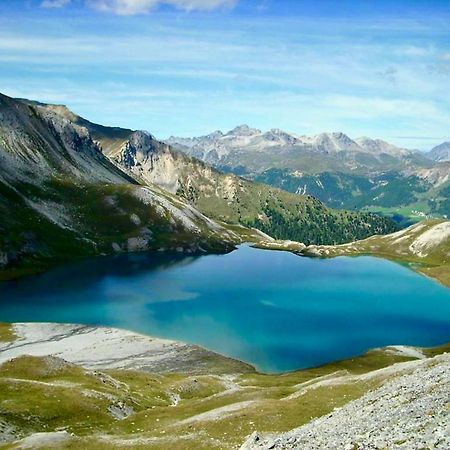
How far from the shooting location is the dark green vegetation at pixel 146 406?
52.2 meters

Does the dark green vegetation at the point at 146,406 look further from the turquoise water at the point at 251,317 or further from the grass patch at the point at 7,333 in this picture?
the grass patch at the point at 7,333

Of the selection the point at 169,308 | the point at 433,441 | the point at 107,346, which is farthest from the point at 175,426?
the point at 169,308

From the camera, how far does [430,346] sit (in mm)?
141250

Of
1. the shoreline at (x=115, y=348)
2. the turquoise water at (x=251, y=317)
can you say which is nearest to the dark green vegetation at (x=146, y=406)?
the shoreline at (x=115, y=348)

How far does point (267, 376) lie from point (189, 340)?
3274 cm

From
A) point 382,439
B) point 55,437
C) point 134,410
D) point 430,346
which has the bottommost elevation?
point 430,346

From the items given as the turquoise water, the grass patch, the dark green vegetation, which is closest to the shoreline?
the grass patch

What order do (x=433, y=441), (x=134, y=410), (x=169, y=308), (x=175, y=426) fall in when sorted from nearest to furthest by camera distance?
(x=433, y=441)
(x=175, y=426)
(x=134, y=410)
(x=169, y=308)

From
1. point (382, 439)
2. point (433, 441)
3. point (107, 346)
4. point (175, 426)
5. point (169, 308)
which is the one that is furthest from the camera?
point (169, 308)

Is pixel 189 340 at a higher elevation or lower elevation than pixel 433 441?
lower

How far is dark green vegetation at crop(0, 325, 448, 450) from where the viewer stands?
52.2 meters

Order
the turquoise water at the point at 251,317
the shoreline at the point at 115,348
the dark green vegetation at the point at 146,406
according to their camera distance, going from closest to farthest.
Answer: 1. the dark green vegetation at the point at 146,406
2. the shoreline at the point at 115,348
3. the turquoise water at the point at 251,317

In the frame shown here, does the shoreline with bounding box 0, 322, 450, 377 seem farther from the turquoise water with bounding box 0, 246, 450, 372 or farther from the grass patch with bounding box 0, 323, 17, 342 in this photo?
the turquoise water with bounding box 0, 246, 450, 372

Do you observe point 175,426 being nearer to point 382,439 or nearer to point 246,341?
point 382,439
